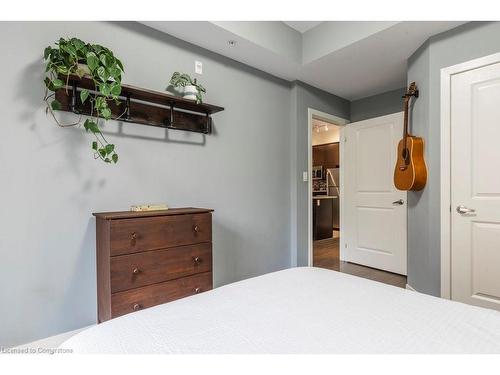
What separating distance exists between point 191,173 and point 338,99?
257 cm

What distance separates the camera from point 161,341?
755mm

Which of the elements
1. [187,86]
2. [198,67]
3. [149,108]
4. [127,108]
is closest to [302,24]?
[198,67]

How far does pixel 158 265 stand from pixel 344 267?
2.74 m

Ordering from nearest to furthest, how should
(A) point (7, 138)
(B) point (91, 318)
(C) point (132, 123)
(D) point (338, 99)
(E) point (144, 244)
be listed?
(A) point (7, 138) → (E) point (144, 244) → (B) point (91, 318) → (C) point (132, 123) → (D) point (338, 99)

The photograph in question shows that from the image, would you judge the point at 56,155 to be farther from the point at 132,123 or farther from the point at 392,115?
the point at 392,115

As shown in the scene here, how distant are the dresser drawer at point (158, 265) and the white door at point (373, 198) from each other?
2.48m

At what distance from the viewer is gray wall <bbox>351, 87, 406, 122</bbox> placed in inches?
144

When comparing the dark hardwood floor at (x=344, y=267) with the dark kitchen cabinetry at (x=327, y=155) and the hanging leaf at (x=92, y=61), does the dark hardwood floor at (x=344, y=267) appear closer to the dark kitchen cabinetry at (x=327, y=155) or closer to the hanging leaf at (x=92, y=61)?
the dark kitchen cabinetry at (x=327, y=155)

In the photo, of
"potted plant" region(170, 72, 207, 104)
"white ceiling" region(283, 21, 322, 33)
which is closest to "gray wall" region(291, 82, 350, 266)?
"white ceiling" region(283, 21, 322, 33)

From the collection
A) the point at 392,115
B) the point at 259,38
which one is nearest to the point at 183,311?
the point at 259,38

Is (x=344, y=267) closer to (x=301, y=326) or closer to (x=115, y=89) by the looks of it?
(x=301, y=326)

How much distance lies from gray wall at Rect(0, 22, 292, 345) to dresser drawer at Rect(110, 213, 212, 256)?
410 mm

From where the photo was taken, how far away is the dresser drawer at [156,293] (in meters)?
1.69

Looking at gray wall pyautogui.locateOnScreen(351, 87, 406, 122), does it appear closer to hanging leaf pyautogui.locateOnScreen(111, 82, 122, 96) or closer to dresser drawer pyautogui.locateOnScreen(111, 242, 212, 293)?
dresser drawer pyautogui.locateOnScreen(111, 242, 212, 293)
